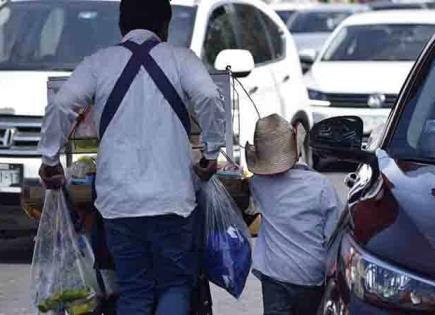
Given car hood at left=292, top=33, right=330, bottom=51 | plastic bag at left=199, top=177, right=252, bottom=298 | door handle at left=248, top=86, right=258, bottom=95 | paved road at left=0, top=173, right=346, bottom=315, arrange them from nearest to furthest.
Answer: plastic bag at left=199, top=177, right=252, bottom=298 < paved road at left=0, top=173, right=346, bottom=315 < door handle at left=248, top=86, right=258, bottom=95 < car hood at left=292, top=33, right=330, bottom=51

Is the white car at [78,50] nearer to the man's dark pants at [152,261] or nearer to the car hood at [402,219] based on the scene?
the man's dark pants at [152,261]

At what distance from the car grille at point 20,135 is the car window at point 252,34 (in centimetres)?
274

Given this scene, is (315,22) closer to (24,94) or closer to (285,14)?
(285,14)

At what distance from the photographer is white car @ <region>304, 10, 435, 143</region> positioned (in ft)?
49.4

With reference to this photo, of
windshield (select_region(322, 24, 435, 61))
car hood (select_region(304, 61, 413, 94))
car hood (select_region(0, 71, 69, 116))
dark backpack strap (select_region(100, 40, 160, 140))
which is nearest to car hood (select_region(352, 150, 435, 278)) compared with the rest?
dark backpack strap (select_region(100, 40, 160, 140))

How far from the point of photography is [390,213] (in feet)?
14.5

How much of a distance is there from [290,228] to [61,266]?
36.4 inches

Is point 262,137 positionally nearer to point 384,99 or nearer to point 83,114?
point 83,114

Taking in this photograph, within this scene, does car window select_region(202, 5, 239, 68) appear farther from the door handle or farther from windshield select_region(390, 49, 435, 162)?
windshield select_region(390, 49, 435, 162)

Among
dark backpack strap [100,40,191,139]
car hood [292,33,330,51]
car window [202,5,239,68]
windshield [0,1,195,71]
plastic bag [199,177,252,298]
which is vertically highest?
dark backpack strap [100,40,191,139]

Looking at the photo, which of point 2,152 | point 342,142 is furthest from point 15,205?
point 342,142

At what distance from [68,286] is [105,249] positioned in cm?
22

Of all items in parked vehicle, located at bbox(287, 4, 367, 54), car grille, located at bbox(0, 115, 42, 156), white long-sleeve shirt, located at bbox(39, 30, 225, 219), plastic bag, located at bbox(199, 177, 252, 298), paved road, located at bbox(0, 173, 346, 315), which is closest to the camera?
white long-sleeve shirt, located at bbox(39, 30, 225, 219)

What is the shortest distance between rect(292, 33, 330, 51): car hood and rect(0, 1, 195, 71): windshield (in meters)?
14.8
